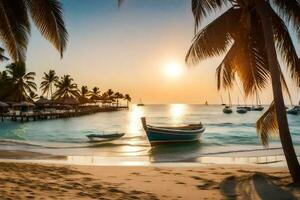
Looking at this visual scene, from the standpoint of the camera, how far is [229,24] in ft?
38.7

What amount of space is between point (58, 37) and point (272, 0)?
6.23 metres

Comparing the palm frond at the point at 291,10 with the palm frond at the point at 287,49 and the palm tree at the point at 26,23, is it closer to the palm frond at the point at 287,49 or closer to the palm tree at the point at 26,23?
the palm frond at the point at 287,49

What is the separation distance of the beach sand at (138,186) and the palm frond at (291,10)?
4507 mm

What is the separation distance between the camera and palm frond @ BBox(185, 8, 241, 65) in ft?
38.5

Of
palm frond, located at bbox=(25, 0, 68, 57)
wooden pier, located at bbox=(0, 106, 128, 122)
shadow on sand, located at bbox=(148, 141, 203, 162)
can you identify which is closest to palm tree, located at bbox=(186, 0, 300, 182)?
palm frond, located at bbox=(25, 0, 68, 57)

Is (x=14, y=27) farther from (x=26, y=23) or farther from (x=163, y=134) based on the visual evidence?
(x=163, y=134)

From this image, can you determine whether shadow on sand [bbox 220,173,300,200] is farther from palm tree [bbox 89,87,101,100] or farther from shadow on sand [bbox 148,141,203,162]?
palm tree [bbox 89,87,101,100]

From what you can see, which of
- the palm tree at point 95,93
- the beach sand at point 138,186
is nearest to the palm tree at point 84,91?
the palm tree at point 95,93

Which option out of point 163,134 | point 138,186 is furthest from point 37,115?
point 138,186

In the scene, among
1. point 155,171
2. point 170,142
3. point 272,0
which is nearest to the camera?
point 272,0

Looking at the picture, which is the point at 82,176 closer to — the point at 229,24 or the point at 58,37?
the point at 58,37

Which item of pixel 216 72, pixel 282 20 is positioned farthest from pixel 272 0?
pixel 216 72

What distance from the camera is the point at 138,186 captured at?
11.1 meters

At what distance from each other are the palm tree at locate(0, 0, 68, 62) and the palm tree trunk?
5.68 m
